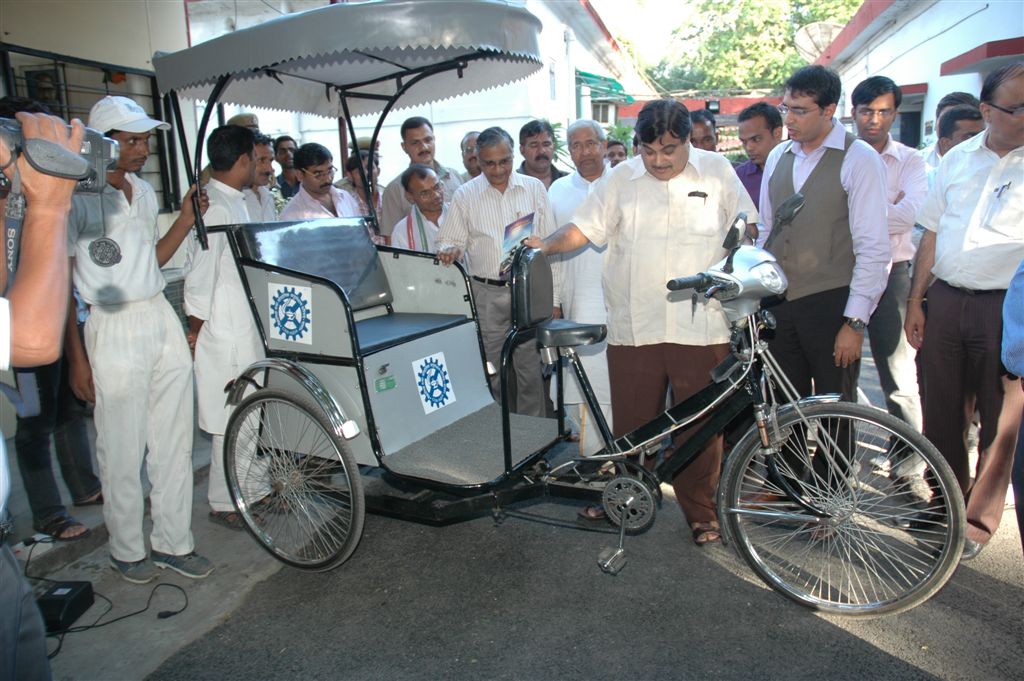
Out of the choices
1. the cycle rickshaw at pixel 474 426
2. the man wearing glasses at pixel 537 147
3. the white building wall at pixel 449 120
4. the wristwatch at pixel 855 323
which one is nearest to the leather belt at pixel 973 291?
the wristwatch at pixel 855 323

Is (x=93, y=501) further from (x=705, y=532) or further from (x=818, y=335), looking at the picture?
(x=818, y=335)

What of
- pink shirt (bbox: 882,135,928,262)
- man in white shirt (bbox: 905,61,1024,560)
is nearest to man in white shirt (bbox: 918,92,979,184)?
pink shirt (bbox: 882,135,928,262)

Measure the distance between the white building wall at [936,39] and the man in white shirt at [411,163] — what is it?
580 centimetres

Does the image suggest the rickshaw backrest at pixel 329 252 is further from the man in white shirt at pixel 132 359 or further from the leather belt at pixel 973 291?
the leather belt at pixel 973 291

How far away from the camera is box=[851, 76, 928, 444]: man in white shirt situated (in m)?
4.13

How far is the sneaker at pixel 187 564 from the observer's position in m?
3.57

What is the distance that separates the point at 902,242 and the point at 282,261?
3373mm

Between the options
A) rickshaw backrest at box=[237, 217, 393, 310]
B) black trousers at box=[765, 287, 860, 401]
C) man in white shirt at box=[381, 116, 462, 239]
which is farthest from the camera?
man in white shirt at box=[381, 116, 462, 239]

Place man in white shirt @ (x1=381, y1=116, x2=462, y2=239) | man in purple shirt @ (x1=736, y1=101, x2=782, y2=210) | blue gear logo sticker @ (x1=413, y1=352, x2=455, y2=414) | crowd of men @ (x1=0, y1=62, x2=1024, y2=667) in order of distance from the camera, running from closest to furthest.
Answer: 1. crowd of men @ (x1=0, y1=62, x2=1024, y2=667)
2. blue gear logo sticker @ (x1=413, y1=352, x2=455, y2=414)
3. man in purple shirt @ (x1=736, y1=101, x2=782, y2=210)
4. man in white shirt @ (x1=381, y1=116, x2=462, y2=239)

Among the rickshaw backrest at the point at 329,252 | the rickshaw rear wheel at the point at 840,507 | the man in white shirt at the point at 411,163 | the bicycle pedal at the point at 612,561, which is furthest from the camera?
the man in white shirt at the point at 411,163

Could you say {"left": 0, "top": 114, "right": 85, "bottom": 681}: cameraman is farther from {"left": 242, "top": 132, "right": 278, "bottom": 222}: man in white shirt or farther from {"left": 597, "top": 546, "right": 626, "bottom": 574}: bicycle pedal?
{"left": 242, "top": 132, "right": 278, "bottom": 222}: man in white shirt

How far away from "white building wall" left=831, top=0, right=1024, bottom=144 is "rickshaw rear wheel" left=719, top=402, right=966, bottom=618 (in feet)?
22.7

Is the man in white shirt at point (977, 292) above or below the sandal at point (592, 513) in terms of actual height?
above

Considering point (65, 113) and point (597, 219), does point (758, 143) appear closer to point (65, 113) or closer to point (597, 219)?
point (597, 219)
